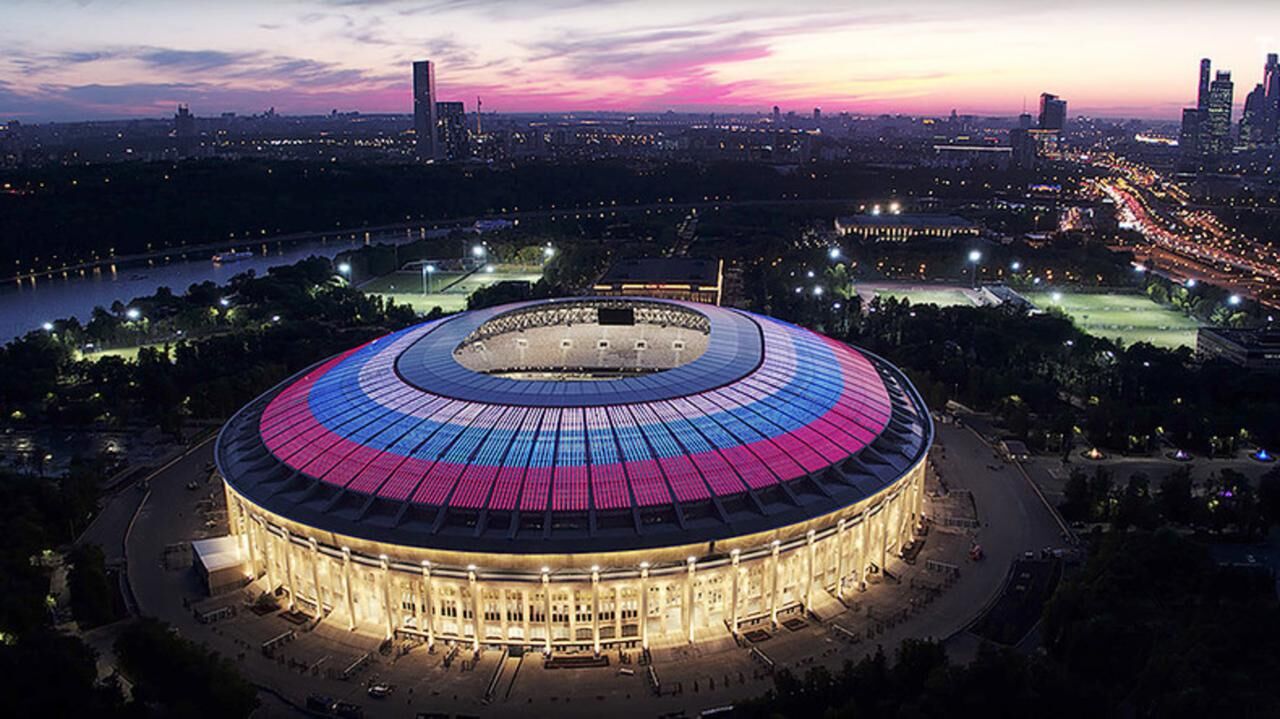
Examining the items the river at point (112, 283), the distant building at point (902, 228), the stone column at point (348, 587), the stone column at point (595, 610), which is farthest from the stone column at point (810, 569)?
the distant building at point (902, 228)

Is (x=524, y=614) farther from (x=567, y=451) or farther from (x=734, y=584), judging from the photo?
(x=734, y=584)

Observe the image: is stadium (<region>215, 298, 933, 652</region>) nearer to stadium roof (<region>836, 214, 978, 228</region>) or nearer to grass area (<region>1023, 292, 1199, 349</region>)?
grass area (<region>1023, 292, 1199, 349</region>)

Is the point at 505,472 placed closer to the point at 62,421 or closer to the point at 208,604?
the point at 208,604

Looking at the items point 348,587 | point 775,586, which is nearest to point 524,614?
point 348,587

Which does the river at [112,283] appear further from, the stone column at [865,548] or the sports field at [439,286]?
the stone column at [865,548]

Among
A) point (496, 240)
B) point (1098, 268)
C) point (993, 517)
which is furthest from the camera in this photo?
point (496, 240)

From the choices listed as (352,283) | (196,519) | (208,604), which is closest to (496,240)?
(352,283)
